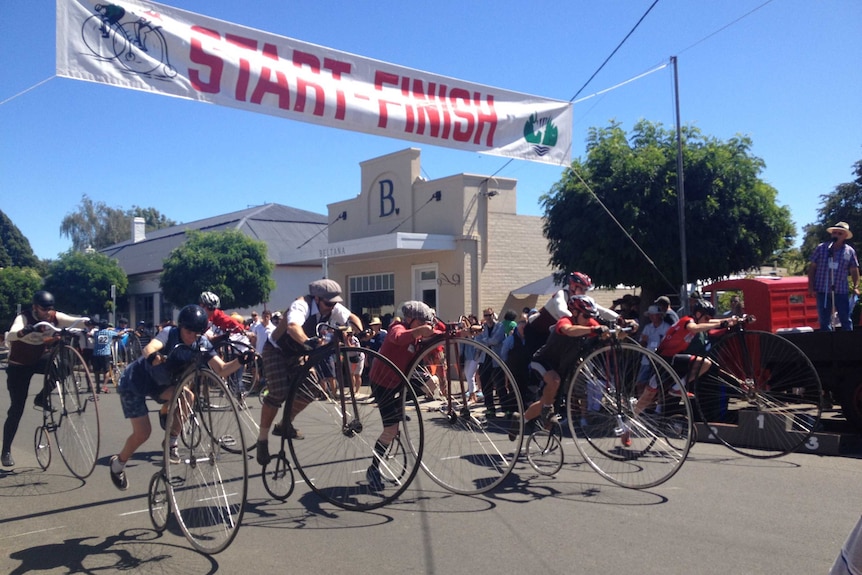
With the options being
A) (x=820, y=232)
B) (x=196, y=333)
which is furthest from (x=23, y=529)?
(x=820, y=232)

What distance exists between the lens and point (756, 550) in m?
4.88

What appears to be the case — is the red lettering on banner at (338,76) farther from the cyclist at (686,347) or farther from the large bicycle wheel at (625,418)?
the cyclist at (686,347)

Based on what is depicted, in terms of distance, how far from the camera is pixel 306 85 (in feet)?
25.7

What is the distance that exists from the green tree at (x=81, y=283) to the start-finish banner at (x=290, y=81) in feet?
100.0

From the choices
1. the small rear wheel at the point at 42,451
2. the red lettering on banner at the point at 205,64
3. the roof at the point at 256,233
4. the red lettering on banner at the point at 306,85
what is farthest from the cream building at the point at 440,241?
the red lettering on banner at the point at 205,64

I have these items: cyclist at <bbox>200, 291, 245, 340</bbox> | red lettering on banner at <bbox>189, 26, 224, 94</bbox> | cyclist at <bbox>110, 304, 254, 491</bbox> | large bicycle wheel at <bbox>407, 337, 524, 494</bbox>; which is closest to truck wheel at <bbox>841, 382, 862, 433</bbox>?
large bicycle wheel at <bbox>407, 337, 524, 494</bbox>

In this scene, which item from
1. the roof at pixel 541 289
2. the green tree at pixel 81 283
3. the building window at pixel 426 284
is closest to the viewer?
the roof at pixel 541 289

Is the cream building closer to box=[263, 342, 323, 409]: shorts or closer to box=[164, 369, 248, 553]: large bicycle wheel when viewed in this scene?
box=[263, 342, 323, 409]: shorts

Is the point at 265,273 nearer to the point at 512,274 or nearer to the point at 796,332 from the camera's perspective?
the point at 512,274

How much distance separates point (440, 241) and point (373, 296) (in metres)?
4.88

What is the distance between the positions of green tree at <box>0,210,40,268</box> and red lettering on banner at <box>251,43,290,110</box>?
6782cm

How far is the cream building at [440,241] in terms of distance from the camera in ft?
A: 72.0

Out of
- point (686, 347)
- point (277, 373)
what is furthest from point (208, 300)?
point (686, 347)

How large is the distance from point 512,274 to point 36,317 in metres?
16.6
